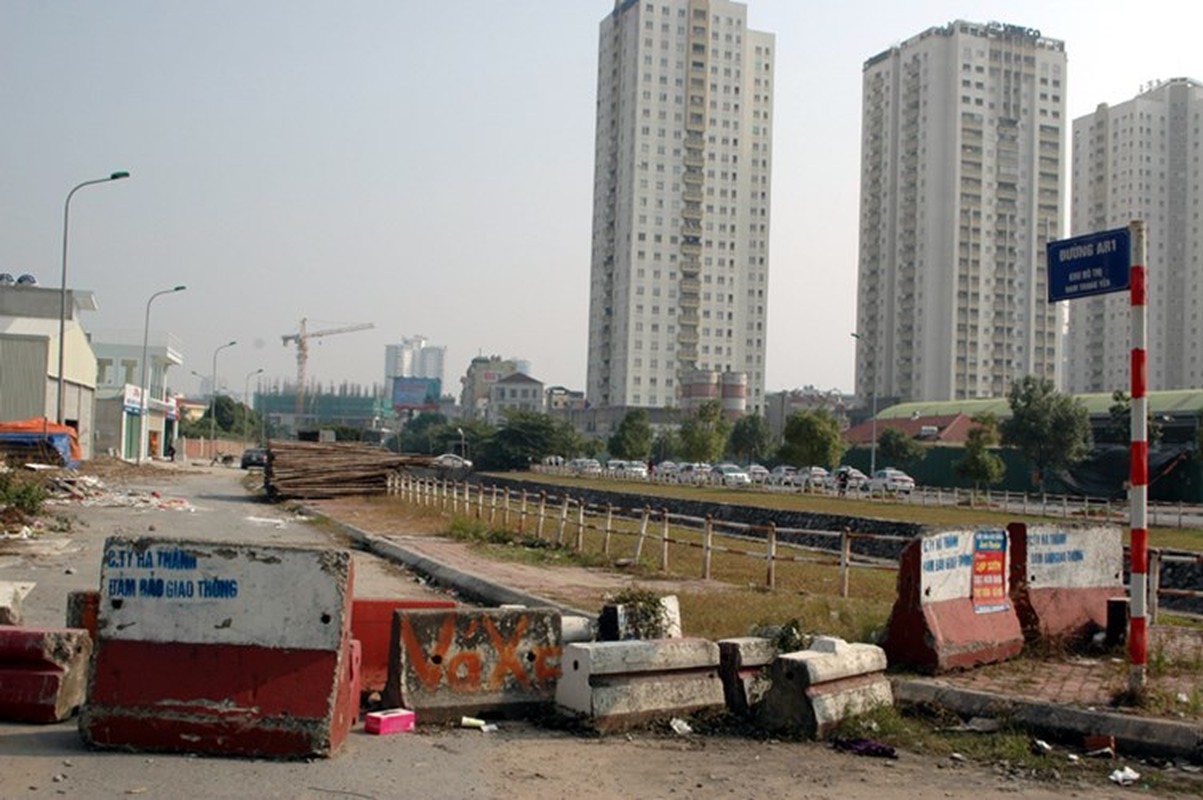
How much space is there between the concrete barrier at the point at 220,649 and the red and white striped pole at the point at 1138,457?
555cm

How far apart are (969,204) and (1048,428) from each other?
77.7 m

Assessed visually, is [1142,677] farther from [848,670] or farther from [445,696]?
[445,696]

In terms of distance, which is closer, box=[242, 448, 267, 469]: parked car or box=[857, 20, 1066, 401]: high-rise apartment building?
box=[242, 448, 267, 469]: parked car

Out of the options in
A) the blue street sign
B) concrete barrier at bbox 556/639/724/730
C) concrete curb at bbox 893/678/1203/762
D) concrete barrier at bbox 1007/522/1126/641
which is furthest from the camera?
concrete barrier at bbox 1007/522/1126/641

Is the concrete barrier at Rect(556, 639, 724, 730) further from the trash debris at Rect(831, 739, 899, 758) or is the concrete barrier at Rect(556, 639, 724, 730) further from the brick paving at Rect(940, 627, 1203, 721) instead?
the brick paving at Rect(940, 627, 1203, 721)

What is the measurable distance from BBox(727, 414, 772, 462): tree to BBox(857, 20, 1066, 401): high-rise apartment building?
31910 millimetres

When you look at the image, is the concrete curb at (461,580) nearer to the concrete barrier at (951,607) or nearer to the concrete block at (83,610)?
the concrete barrier at (951,607)

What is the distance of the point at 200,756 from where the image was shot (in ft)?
21.7

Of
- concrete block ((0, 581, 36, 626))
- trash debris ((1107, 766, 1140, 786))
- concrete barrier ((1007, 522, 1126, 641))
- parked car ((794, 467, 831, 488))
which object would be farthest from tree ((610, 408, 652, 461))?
trash debris ((1107, 766, 1140, 786))

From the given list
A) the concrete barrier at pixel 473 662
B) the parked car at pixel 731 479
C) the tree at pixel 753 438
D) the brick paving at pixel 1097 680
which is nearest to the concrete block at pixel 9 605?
the concrete barrier at pixel 473 662

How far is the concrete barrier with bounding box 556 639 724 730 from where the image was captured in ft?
25.6

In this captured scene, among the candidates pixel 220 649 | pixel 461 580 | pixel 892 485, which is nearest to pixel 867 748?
pixel 220 649

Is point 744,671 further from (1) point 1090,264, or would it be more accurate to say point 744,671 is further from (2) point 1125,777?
(1) point 1090,264

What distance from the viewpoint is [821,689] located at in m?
7.78
